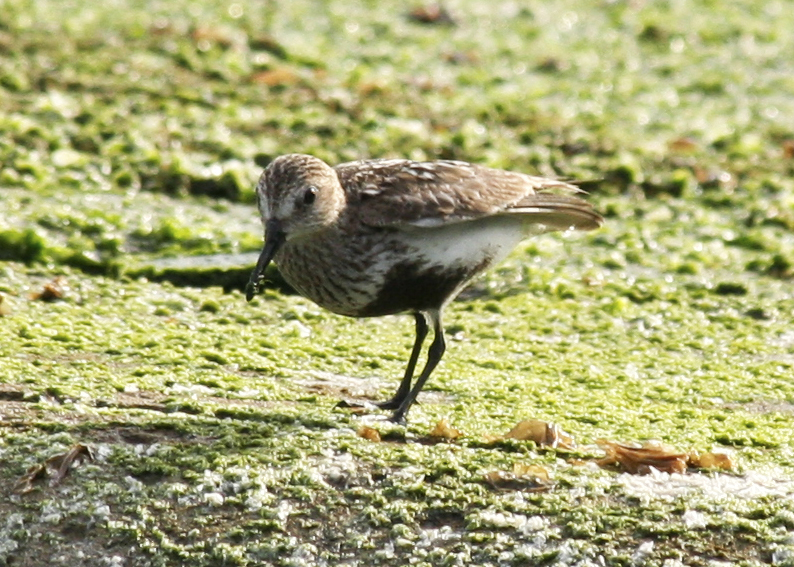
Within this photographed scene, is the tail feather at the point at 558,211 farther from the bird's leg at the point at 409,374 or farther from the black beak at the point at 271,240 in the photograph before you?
the black beak at the point at 271,240

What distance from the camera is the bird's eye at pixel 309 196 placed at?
5.04 metres

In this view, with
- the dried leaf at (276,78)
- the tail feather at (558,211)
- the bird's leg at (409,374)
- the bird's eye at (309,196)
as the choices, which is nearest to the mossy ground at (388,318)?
the dried leaf at (276,78)

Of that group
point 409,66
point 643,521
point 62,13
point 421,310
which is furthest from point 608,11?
point 643,521

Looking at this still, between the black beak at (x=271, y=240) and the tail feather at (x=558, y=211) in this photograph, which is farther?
the tail feather at (x=558, y=211)

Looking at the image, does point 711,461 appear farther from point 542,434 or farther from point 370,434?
point 370,434

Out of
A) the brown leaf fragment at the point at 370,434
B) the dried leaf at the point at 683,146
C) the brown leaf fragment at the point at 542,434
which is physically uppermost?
the dried leaf at the point at 683,146

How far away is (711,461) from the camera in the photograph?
466 centimetres

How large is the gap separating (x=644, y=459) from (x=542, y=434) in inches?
15.8

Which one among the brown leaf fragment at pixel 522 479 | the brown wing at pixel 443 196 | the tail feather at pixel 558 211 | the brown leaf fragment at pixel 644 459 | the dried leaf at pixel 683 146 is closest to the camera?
the brown leaf fragment at pixel 522 479

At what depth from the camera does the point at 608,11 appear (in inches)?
461

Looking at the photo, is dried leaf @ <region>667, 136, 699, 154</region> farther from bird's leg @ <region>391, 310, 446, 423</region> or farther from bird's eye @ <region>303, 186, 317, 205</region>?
bird's eye @ <region>303, 186, 317, 205</region>

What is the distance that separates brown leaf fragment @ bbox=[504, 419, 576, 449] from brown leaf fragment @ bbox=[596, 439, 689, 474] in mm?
182

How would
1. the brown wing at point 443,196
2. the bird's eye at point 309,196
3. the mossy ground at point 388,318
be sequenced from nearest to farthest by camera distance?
the mossy ground at point 388,318 → the bird's eye at point 309,196 → the brown wing at point 443,196

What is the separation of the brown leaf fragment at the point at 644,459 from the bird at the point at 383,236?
83 centimetres
